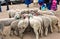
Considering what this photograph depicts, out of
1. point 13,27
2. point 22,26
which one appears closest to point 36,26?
point 22,26

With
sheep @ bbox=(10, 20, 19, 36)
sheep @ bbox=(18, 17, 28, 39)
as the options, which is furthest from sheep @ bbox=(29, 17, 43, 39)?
sheep @ bbox=(10, 20, 19, 36)

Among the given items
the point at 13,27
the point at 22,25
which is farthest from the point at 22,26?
the point at 13,27

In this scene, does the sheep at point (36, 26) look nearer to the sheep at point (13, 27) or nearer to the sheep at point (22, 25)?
the sheep at point (22, 25)

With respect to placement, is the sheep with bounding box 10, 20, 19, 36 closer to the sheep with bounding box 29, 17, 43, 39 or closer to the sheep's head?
the sheep's head

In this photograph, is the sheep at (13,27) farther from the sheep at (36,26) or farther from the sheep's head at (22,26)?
the sheep at (36,26)

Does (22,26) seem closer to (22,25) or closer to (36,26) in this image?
(22,25)

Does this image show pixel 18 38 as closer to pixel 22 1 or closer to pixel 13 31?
pixel 13 31

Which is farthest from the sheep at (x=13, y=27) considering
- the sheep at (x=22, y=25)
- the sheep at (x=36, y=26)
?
the sheep at (x=36, y=26)

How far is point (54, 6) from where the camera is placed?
7.82 feet

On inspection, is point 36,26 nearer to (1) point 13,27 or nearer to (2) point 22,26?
(2) point 22,26

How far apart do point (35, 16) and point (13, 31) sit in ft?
0.98

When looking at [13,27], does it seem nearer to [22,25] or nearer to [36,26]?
[22,25]

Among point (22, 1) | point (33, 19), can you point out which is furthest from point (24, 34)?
point (22, 1)

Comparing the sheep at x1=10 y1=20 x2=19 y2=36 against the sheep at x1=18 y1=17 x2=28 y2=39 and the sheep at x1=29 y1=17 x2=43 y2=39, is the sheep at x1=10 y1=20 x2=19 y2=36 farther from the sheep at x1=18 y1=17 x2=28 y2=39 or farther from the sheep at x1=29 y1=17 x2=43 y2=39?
the sheep at x1=29 y1=17 x2=43 y2=39
